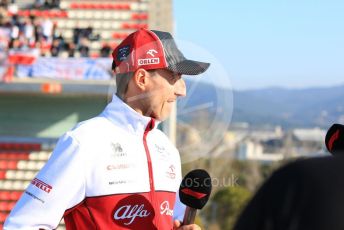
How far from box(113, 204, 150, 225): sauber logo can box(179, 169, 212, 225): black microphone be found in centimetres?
17

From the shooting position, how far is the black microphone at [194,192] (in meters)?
2.07

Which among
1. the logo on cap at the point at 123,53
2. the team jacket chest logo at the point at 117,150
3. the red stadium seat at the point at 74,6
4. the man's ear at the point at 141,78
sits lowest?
the red stadium seat at the point at 74,6

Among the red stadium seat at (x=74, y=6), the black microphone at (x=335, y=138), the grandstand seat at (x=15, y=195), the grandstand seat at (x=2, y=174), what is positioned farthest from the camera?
the red stadium seat at (x=74, y=6)

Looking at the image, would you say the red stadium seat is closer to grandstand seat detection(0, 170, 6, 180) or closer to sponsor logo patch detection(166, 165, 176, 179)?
grandstand seat detection(0, 170, 6, 180)

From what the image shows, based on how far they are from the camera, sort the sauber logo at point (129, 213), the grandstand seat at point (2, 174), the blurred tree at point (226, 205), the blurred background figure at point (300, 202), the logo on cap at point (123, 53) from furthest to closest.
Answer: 1. the blurred tree at point (226, 205)
2. the grandstand seat at point (2, 174)
3. the logo on cap at point (123, 53)
4. the sauber logo at point (129, 213)
5. the blurred background figure at point (300, 202)

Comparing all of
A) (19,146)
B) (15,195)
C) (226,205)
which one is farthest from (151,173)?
(226,205)

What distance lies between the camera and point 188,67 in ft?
7.68

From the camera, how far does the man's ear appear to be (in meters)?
2.32

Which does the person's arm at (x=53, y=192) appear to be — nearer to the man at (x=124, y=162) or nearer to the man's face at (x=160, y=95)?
the man at (x=124, y=162)

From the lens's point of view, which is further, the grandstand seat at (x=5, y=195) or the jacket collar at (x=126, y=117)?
the grandstand seat at (x=5, y=195)

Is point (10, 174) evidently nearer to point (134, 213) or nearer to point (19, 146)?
point (19, 146)

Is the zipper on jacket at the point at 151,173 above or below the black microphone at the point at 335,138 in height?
below

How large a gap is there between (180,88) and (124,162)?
0.29 m

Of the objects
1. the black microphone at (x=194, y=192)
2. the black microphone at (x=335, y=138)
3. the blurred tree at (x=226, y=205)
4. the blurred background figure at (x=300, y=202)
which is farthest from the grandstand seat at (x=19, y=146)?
the blurred background figure at (x=300, y=202)
